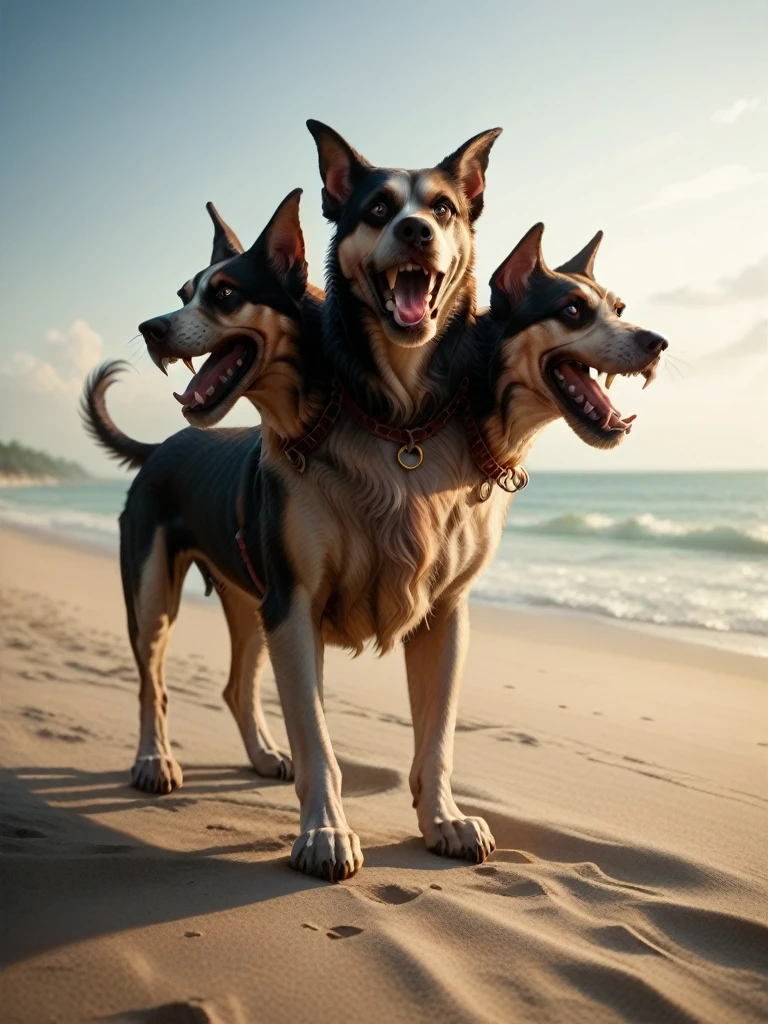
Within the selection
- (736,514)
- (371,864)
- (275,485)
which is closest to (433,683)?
(371,864)

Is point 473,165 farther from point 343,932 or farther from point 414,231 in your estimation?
point 343,932

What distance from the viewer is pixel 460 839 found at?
3117 millimetres

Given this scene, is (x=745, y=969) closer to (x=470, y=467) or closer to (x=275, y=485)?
(x=470, y=467)

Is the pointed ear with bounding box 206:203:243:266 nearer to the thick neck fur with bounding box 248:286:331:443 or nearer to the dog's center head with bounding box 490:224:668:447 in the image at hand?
the thick neck fur with bounding box 248:286:331:443

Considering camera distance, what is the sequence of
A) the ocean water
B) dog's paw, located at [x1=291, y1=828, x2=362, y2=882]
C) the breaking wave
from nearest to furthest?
dog's paw, located at [x1=291, y1=828, x2=362, y2=882] → the ocean water → the breaking wave

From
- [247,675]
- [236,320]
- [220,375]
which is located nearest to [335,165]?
[236,320]

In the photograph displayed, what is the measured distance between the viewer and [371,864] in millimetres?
2994

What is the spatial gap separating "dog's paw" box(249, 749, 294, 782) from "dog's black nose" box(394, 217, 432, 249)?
2498mm

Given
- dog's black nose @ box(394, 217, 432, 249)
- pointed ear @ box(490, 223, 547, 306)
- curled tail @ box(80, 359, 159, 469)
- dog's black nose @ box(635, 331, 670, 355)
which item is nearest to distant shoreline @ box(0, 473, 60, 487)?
curled tail @ box(80, 359, 159, 469)

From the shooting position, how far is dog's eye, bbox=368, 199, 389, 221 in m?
2.83

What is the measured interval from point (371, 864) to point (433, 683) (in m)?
0.63

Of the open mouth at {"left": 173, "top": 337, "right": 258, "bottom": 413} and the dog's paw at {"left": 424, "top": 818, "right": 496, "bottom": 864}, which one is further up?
the open mouth at {"left": 173, "top": 337, "right": 258, "bottom": 413}

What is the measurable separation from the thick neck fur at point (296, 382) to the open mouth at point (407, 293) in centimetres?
31

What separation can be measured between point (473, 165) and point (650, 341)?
0.79 m
